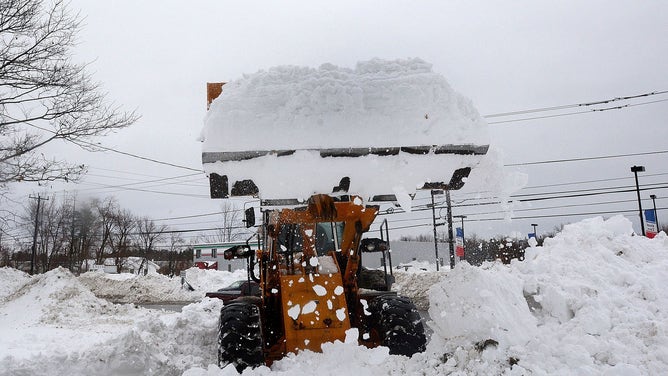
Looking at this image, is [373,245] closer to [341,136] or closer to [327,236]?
[327,236]

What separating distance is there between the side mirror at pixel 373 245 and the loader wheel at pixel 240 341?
64.3 inches

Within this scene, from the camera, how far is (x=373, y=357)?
4.40m

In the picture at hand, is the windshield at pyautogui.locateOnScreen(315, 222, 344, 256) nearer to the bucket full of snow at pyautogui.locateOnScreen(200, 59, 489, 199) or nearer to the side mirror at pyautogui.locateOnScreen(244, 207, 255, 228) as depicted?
the side mirror at pyautogui.locateOnScreen(244, 207, 255, 228)

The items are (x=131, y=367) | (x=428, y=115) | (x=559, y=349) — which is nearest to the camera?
(x=559, y=349)

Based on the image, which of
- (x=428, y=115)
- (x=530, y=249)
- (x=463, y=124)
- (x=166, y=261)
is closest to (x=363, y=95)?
(x=428, y=115)

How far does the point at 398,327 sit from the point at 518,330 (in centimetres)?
134

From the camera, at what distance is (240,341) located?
4859mm

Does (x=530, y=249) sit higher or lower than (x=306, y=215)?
lower

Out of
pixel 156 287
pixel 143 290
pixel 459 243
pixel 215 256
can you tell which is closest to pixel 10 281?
pixel 143 290

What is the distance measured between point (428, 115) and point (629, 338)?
91.9 inches

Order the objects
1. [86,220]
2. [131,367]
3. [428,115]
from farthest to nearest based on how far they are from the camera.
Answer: [86,220], [131,367], [428,115]

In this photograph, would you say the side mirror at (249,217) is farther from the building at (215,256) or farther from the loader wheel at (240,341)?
the building at (215,256)

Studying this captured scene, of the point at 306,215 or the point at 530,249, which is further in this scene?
the point at 530,249

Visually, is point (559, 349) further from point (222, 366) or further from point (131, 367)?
point (131, 367)
